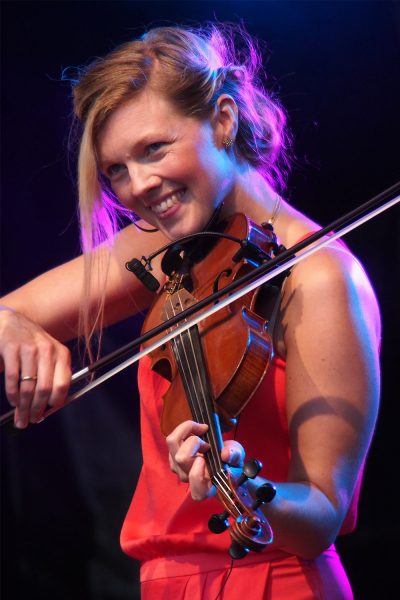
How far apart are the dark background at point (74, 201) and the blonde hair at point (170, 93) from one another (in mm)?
360

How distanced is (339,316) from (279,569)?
39 centimetres

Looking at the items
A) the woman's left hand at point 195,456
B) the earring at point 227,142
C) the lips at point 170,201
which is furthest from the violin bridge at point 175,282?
the woman's left hand at point 195,456

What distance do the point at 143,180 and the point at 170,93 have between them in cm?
16

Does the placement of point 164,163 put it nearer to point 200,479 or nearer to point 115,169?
point 115,169

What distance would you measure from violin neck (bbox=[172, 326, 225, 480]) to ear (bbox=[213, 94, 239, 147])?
1.27 feet

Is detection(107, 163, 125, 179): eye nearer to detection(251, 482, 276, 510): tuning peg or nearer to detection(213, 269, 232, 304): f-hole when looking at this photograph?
detection(213, 269, 232, 304): f-hole

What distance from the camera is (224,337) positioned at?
1239mm

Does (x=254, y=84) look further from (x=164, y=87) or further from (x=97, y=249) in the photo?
(x=97, y=249)

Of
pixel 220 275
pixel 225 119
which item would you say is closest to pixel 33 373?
pixel 220 275

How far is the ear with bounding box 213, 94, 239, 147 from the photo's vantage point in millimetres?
1470

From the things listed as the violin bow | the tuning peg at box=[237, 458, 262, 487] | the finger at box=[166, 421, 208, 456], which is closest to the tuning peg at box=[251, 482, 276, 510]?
the tuning peg at box=[237, 458, 262, 487]

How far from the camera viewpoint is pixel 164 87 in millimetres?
1431

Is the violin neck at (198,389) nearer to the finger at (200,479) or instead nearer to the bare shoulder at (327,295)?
the finger at (200,479)

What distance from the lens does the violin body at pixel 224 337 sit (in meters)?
1.17
